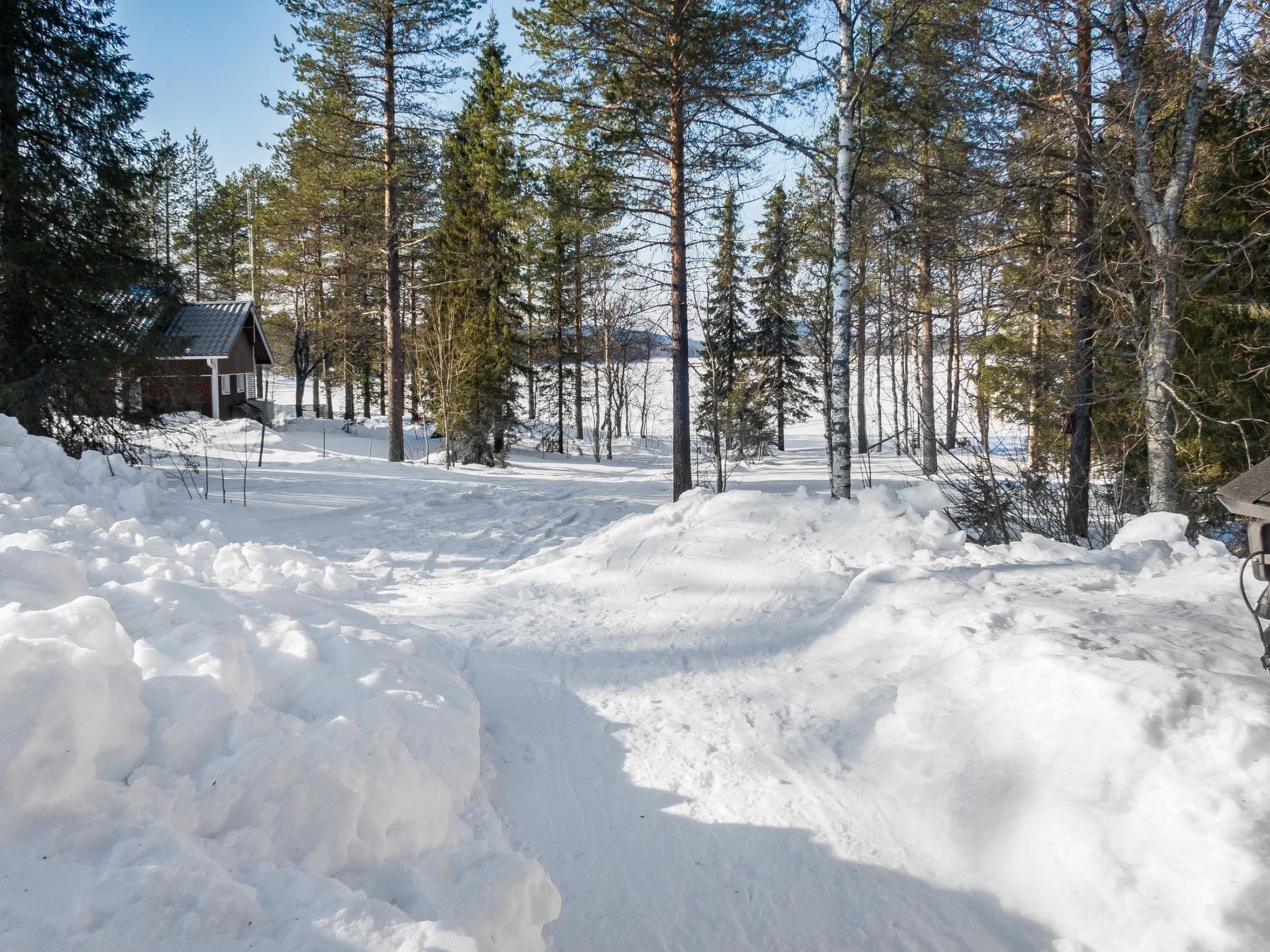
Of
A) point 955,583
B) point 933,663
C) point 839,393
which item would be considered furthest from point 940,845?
point 839,393

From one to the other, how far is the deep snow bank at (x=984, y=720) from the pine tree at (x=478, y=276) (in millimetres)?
12733

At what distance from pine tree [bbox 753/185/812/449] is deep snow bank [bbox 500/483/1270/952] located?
20.4 m

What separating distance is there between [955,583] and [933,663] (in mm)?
1244

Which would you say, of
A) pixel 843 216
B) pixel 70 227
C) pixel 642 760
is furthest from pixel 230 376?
pixel 642 760

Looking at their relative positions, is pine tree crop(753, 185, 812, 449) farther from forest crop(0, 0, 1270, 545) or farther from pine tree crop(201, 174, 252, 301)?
pine tree crop(201, 174, 252, 301)

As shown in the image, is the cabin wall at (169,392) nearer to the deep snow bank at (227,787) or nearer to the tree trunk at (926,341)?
the deep snow bank at (227,787)

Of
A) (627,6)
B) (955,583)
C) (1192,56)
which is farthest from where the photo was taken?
(627,6)

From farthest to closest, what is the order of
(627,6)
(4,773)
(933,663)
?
1. (627,6)
2. (933,663)
3. (4,773)

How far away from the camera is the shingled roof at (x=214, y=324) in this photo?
24594 mm

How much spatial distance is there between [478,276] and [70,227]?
9.13 m

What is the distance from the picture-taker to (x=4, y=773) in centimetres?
189

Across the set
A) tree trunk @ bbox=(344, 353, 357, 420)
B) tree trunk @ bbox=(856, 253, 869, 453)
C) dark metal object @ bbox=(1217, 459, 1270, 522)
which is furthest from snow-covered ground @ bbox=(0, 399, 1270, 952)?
tree trunk @ bbox=(344, 353, 357, 420)

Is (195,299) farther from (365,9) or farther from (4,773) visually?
(4,773)

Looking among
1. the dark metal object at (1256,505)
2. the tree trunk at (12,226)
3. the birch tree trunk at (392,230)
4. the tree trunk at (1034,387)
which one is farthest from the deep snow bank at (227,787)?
the birch tree trunk at (392,230)
